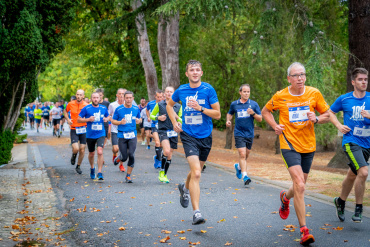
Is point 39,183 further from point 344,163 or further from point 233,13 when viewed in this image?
point 344,163

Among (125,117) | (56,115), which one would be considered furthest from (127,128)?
(56,115)

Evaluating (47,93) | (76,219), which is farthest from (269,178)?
(47,93)

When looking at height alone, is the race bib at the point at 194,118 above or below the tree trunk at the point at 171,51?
below

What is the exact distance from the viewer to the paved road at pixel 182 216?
6012 mm

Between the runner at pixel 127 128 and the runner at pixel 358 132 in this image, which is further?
the runner at pixel 127 128

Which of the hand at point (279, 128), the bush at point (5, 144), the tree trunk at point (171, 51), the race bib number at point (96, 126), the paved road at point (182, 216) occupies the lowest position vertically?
the paved road at point (182, 216)

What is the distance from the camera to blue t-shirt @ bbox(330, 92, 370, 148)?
22.2 ft

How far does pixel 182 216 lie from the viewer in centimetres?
739

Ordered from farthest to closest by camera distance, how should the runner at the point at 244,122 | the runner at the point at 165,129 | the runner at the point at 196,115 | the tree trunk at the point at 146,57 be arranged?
1. the tree trunk at the point at 146,57
2. the runner at the point at 165,129
3. the runner at the point at 244,122
4. the runner at the point at 196,115

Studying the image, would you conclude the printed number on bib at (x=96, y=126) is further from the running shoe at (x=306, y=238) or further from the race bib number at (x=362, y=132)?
the running shoe at (x=306, y=238)

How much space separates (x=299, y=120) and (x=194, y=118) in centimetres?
152

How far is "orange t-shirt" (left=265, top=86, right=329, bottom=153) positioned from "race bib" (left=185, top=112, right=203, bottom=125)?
1.22m

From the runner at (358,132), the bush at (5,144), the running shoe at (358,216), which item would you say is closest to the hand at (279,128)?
the runner at (358,132)

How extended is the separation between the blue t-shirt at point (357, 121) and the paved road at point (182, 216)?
1153 millimetres
